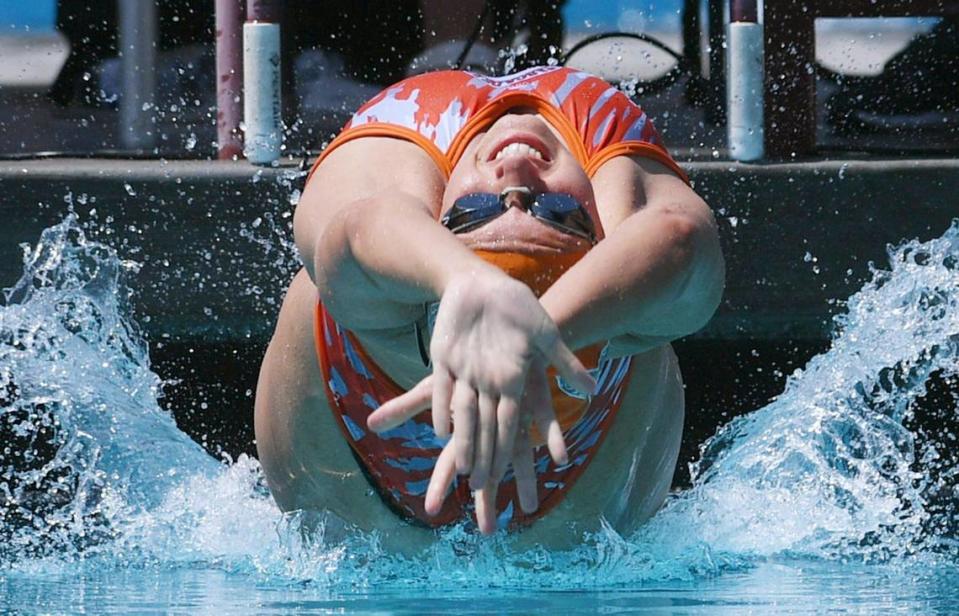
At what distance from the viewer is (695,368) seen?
366 centimetres

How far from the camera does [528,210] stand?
1811 millimetres

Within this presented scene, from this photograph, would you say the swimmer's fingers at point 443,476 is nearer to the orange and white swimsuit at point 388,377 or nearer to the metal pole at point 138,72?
the orange and white swimsuit at point 388,377

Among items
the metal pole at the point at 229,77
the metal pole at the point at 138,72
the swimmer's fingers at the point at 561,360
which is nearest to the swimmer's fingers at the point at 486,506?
the swimmer's fingers at the point at 561,360

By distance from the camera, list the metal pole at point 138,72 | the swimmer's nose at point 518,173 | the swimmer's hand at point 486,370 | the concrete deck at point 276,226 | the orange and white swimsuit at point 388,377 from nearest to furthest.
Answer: the swimmer's hand at point 486,370 < the swimmer's nose at point 518,173 < the orange and white swimsuit at point 388,377 < the concrete deck at point 276,226 < the metal pole at point 138,72

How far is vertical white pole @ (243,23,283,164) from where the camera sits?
3.38 metres

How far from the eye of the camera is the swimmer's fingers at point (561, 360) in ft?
4.84

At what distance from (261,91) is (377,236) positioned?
5.85 ft

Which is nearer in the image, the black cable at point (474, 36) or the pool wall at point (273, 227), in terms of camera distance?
the pool wall at point (273, 227)

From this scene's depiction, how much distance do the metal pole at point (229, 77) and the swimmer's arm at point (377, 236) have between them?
1.45 meters

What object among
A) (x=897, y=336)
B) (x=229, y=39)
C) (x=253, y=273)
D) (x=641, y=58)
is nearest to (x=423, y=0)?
(x=641, y=58)

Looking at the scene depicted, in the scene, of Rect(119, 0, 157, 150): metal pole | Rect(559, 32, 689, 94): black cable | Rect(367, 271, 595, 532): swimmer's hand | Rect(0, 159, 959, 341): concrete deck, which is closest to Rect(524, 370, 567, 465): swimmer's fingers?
Rect(367, 271, 595, 532): swimmer's hand

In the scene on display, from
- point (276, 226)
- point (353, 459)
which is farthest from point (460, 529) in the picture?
point (276, 226)

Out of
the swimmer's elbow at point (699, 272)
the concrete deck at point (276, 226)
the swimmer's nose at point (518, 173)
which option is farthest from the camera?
the concrete deck at point (276, 226)

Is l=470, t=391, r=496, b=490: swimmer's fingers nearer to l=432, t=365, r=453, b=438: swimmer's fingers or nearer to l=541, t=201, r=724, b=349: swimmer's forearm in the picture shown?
l=432, t=365, r=453, b=438: swimmer's fingers
